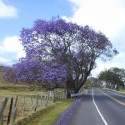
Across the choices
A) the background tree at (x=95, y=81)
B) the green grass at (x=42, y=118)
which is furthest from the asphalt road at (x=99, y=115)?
the background tree at (x=95, y=81)

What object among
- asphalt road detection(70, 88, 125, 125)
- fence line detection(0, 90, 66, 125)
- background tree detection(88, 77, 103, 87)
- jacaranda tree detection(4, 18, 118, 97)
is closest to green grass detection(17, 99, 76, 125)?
fence line detection(0, 90, 66, 125)

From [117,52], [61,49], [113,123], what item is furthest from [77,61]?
[113,123]

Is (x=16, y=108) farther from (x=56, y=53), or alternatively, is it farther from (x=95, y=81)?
(x=95, y=81)

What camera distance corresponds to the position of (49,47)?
104 ft

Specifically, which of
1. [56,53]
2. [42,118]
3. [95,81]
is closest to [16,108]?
[42,118]

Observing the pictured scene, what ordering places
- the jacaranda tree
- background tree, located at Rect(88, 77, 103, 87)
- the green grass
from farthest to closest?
1. background tree, located at Rect(88, 77, 103, 87)
2. the jacaranda tree
3. the green grass

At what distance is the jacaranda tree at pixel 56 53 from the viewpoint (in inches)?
1114

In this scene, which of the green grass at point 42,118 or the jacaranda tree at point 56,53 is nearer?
the green grass at point 42,118

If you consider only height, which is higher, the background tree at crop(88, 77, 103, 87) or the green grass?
the background tree at crop(88, 77, 103, 87)

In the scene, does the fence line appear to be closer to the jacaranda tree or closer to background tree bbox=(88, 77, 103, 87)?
the jacaranda tree

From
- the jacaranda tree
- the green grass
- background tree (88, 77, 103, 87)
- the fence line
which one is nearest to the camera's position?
the fence line

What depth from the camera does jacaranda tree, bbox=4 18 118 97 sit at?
92.8 ft

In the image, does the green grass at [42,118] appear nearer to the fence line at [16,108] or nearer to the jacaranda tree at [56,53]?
the fence line at [16,108]

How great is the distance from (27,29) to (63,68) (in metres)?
8.78
